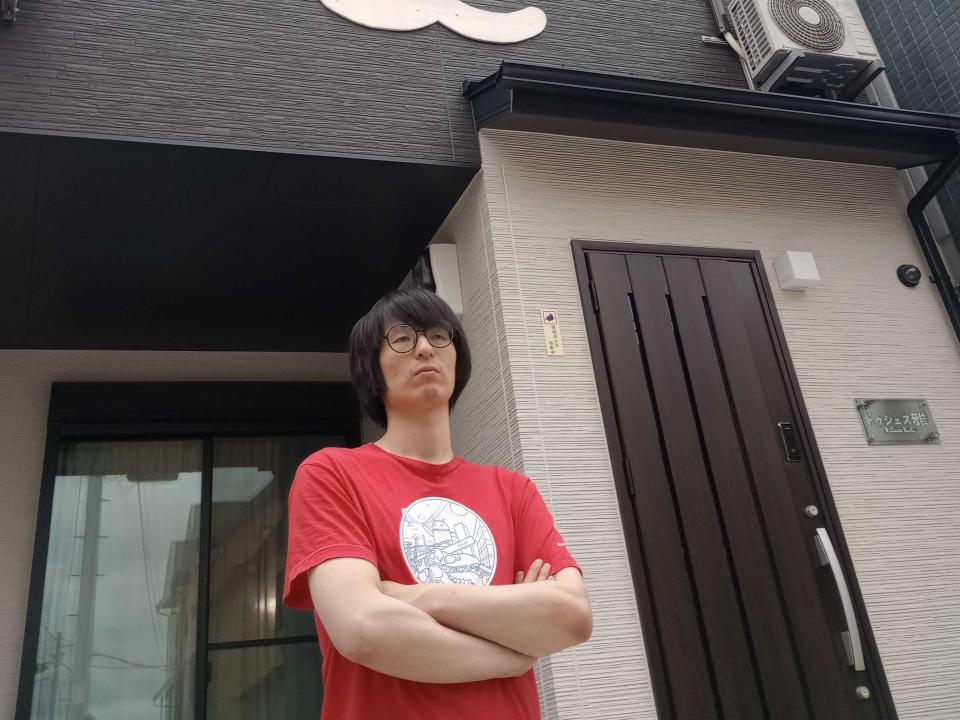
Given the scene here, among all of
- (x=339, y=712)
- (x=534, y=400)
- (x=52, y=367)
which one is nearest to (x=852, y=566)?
(x=534, y=400)

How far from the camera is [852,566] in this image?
2266 mm

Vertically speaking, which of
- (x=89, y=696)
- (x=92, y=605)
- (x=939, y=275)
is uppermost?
(x=939, y=275)

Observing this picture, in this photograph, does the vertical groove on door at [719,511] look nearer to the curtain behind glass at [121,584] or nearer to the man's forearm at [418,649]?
the man's forearm at [418,649]

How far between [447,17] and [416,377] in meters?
1.90

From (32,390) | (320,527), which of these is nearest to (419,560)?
(320,527)

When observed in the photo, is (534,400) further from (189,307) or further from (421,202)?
(189,307)

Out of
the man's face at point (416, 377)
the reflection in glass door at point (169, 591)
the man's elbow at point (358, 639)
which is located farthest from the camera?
the reflection in glass door at point (169, 591)

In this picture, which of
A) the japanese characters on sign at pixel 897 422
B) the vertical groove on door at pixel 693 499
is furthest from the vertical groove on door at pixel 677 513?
the japanese characters on sign at pixel 897 422

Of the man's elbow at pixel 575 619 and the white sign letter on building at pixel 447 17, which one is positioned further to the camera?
the white sign letter on building at pixel 447 17

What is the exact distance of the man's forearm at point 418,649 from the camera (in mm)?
1011

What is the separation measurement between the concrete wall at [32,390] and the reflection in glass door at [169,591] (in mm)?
103

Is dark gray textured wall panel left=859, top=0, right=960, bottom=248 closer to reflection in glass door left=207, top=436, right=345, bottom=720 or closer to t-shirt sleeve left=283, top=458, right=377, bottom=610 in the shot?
t-shirt sleeve left=283, top=458, right=377, bottom=610

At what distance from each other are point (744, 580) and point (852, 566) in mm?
388

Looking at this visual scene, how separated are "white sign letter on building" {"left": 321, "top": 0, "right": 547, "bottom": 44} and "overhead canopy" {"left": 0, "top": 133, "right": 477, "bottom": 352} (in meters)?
0.64
